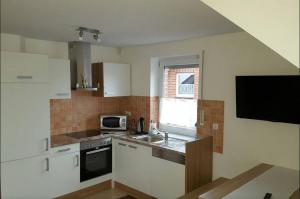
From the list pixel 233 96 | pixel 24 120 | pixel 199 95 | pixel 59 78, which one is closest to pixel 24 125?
pixel 24 120

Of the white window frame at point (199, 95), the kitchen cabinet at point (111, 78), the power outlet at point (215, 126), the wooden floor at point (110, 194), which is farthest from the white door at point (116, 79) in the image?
the power outlet at point (215, 126)

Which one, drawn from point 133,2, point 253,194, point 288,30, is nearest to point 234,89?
point 253,194

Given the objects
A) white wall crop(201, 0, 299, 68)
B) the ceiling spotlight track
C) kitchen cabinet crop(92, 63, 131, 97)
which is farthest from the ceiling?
white wall crop(201, 0, 299, 68)

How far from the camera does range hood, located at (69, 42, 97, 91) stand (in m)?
3.19

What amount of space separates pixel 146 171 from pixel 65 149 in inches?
38.8

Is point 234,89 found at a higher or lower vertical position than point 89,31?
lower

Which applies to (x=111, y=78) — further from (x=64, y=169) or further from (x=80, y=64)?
(x=64, y=169)

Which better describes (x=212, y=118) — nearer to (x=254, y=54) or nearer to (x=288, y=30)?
(x=254, y=54)

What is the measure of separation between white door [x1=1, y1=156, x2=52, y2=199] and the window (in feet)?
5.35

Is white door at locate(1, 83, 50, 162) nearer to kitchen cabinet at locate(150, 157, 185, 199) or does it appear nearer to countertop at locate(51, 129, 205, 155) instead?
countertop at locate(51, 129, 205, 155)

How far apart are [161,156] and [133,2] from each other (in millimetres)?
1740

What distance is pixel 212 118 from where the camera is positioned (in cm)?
279

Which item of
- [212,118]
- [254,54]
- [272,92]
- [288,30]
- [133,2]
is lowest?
[212,118]

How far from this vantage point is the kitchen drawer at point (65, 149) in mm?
2791
